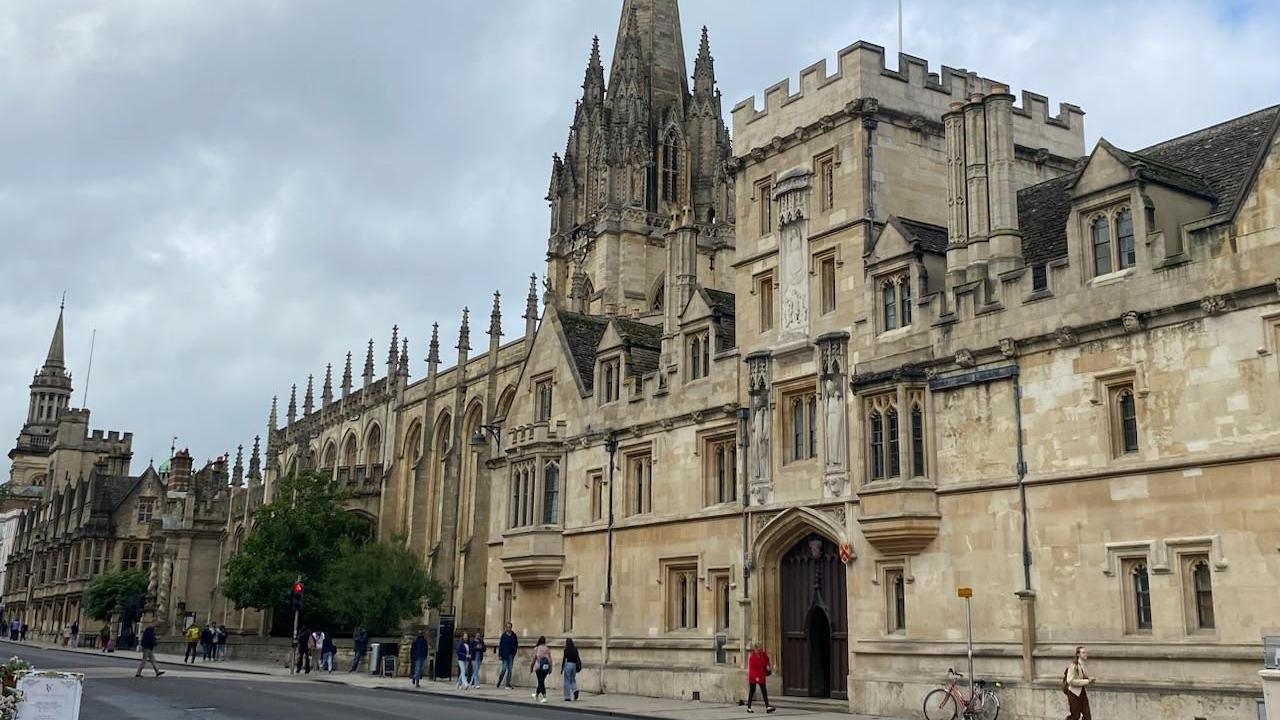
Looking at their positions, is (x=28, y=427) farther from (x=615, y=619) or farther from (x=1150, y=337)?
(x=1150, y=337)

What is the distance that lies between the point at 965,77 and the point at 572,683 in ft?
52.1

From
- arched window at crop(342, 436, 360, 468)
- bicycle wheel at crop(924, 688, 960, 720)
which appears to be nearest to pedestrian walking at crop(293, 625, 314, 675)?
bicycle wheel at crop(924, 688, 960, 720)

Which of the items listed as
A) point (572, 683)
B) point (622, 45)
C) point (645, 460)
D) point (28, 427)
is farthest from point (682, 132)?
point (28, 427)

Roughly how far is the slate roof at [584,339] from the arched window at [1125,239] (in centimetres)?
1604

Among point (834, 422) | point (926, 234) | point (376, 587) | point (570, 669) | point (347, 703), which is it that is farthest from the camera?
point (376, 587)

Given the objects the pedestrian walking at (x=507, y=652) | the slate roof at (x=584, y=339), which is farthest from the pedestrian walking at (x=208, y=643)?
the slate roof at (x=584, y=339)

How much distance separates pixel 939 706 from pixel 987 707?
2.83ft

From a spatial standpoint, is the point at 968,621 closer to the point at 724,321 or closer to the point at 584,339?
the point at 724,321

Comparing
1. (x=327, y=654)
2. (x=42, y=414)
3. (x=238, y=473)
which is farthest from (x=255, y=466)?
(x=42, y=414)

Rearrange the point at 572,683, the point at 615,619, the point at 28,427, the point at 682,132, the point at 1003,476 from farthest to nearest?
the point at 28,427 → the point at 682,132 → the point at 615,619 → the point at 572,683 → the point at 1003,476

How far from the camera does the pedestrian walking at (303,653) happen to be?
4045cm

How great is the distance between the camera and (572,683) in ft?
90.8

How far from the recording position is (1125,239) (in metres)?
19.8

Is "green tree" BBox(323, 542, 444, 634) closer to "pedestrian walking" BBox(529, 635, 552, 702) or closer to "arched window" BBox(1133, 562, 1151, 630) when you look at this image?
"pedestrian walking" BBox(529, 635, 552, 702)
